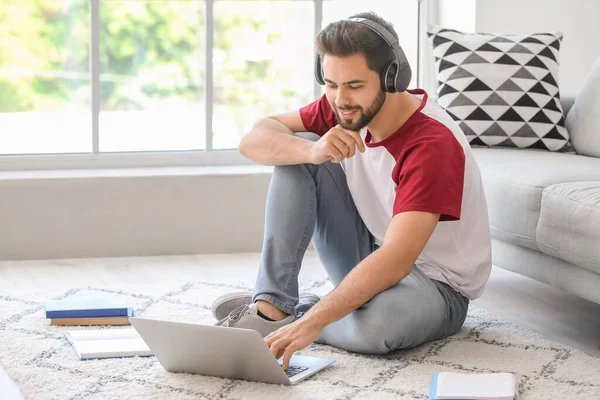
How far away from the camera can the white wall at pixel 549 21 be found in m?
3.96

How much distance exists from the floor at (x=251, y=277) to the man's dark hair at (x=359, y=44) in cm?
101

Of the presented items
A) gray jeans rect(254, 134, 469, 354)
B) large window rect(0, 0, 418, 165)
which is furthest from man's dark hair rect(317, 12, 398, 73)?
large window rect(0, 0, 418, 165)

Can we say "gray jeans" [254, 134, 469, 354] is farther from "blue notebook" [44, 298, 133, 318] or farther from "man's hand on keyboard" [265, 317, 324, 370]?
"blue notebook" [44, 298, 133, 318]

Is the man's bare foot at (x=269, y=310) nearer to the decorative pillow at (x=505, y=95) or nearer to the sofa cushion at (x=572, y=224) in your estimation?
the sofa cushion at (x=572, y=224)

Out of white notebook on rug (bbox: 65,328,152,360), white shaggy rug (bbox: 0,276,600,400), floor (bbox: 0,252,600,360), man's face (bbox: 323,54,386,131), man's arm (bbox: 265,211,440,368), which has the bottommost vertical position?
floor (bbox: 0,252,600,360)

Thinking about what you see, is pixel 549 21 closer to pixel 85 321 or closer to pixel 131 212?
pixel 131 212

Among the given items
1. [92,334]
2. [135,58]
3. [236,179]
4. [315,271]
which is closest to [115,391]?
[92,334]

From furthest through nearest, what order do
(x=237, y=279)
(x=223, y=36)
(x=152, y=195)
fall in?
(x=223, y=36) < (x=152, y=195) < (x=237, y=279)

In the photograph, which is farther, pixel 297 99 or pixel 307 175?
pixel 297 99

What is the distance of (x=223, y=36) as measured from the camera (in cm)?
391

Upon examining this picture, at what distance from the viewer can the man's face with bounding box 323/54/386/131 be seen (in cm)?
214

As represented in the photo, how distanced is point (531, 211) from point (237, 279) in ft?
3.56

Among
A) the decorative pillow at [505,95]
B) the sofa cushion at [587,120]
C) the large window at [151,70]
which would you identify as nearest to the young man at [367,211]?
the decorative pillow at [505,95]

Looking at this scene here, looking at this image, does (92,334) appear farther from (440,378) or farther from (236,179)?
(236,179)
